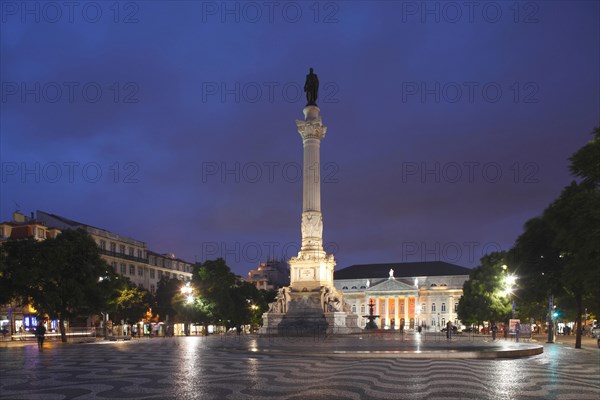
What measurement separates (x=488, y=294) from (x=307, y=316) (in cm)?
3328

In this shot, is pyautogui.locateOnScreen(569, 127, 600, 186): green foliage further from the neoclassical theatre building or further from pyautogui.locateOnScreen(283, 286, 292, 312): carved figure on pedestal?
the neoclassical theatre building

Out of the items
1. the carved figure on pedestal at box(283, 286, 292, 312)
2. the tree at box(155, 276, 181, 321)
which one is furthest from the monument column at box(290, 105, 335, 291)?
the tree at box(155, 276, 181, 321)

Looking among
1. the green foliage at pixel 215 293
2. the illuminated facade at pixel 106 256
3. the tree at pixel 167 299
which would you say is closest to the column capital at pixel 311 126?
the green foliage at pixel 215 293

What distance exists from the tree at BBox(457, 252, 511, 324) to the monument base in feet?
91.2

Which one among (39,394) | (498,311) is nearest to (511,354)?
(39,394)

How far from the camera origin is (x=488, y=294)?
251 ft

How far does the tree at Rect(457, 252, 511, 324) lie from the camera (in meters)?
75.8

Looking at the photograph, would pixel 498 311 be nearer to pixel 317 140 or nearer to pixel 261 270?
pixel 317 140

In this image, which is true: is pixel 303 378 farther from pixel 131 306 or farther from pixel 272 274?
pixel 272 274

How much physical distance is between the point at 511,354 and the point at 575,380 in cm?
1050

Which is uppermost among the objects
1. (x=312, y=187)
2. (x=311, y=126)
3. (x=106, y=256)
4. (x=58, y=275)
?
(x=311, y=126)

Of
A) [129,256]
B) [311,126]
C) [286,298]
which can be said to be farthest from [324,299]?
[129,256]

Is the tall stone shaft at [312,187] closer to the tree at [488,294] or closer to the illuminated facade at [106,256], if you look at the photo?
the tree at [488,294]

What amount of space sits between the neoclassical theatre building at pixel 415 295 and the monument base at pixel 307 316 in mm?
101571
